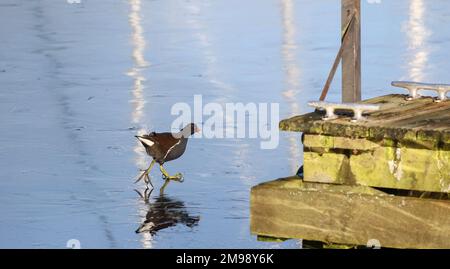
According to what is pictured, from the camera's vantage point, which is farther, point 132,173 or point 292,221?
point 132,173

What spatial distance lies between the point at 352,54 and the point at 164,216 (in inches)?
62.9

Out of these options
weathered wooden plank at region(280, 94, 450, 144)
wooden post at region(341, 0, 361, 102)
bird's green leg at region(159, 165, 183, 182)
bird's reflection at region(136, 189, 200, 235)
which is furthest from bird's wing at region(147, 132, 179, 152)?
weathered wooden plank at region(280, 94, 450, 144)

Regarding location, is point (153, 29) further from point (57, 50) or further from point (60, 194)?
point (60, 194)

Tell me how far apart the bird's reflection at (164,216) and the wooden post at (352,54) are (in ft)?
4.01

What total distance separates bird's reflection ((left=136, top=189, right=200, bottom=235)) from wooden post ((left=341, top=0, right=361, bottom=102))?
1.22 meters

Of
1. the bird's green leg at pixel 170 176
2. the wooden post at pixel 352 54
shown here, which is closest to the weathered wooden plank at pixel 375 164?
the wooden post at pixel 352 54

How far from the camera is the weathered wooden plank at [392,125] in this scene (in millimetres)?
6418

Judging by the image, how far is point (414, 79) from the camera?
519 inches

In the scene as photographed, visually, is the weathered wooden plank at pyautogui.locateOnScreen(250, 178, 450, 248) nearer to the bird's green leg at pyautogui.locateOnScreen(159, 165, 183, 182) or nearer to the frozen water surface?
the frozen water surface

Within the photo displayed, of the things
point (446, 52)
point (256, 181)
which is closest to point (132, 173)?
point (256, 181)

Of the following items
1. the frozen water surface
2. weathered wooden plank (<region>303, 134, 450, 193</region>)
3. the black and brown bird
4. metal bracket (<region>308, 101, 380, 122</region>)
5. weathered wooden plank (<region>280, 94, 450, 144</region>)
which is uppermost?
metal bracket (<region>308, 101, 380, 122</region>)

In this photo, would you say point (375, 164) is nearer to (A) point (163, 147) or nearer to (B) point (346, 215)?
(B) point (346, 215)

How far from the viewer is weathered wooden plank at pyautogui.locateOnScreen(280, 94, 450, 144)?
6.42 m
